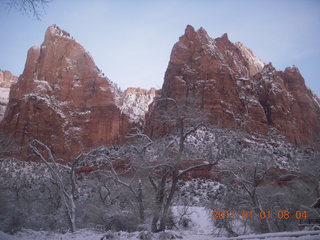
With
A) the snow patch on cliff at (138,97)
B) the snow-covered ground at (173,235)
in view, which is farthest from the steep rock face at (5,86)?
the snow-covered ground at (173,235)

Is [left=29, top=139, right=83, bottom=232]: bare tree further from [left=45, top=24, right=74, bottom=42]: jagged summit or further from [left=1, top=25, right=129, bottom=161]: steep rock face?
[left=45, top=24, right=74, bottom=42]: jagged summit

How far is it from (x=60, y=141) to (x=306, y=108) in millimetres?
54874

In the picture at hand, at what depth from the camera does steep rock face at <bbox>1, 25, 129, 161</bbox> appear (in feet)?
196

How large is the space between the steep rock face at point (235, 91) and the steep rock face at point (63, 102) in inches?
531

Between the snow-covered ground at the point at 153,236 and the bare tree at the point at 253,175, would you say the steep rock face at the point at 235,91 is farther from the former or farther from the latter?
the snow-covered ground at the point at 153,236

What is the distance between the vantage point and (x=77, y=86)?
6912 cm

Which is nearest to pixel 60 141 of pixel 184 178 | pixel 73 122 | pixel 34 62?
pixel 73 122

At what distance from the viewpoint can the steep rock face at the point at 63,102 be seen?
59594 millimetres

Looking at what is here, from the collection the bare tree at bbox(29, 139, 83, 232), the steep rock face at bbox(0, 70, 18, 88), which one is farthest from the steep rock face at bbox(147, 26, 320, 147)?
the steep rock face at bbox(0, 70, 18, 88)

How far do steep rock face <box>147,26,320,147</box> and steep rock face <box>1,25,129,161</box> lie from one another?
13.5m

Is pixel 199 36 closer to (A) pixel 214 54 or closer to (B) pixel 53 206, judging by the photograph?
(A) pixel 214 54

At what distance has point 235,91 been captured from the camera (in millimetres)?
55812

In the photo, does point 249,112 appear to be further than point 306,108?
No

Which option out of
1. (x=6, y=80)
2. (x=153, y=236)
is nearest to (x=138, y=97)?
(x=6, y=80)
